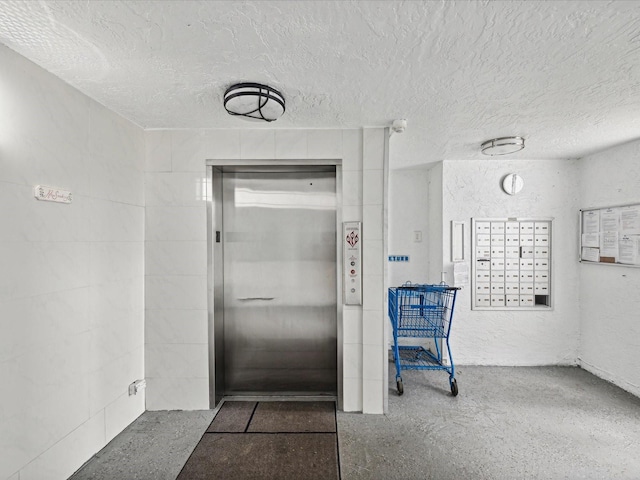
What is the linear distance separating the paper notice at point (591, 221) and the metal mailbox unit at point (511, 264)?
29cm

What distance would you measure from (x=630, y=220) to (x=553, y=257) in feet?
2.50

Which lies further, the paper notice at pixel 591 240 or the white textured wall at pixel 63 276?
the paper notice at pixel 591 240

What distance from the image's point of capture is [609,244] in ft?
9.50

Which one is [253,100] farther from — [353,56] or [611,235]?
[611,235]

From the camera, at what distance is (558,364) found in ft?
10.9

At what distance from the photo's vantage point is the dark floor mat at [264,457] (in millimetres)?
1785

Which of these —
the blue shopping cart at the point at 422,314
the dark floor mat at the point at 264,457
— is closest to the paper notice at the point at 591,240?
the blue shopping cart at the point at 422,314

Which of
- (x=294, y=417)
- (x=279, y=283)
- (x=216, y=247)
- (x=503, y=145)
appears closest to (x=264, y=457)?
(x=294, y=417)

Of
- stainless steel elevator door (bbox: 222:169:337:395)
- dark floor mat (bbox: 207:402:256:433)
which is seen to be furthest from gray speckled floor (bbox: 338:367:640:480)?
dark floor mat (bbox: 207:402:256:433)

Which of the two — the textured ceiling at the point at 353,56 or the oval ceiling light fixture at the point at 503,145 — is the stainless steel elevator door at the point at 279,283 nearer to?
the textured ceiling at the point at 353,56

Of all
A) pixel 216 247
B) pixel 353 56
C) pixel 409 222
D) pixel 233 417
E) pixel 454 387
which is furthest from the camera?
pixel 409 222

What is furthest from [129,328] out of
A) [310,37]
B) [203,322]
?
[310,37]

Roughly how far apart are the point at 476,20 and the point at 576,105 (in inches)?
51.5

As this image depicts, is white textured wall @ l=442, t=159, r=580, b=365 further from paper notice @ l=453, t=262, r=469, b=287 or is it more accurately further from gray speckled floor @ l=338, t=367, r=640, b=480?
gray speckled floor @ l=338, t=367, r=640, b=480
